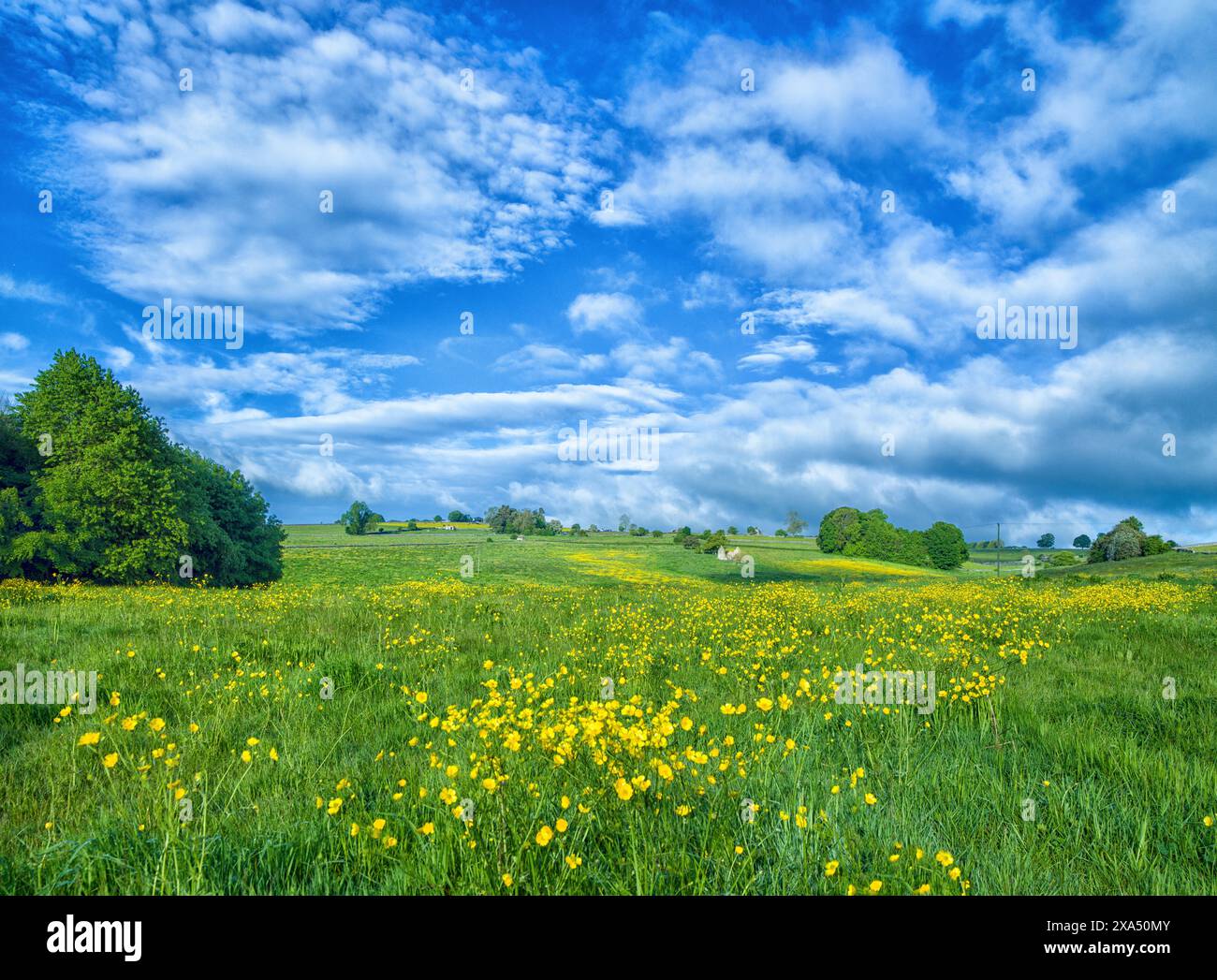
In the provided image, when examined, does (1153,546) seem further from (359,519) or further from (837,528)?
(359,519)

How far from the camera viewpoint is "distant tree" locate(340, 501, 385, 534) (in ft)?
302

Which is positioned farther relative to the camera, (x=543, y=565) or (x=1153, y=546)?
(x=1153, y=546)

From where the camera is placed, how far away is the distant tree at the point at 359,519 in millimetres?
92062

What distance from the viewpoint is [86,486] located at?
28188 millimetres

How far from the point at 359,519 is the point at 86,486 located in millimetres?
65857

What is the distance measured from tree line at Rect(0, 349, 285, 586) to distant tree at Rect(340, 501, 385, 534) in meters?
62.2

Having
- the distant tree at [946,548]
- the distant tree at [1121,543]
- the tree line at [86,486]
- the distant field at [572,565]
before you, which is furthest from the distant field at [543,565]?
the distant tree at [946,548]

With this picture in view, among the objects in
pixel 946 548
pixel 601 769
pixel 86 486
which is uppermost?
pixel 86 486

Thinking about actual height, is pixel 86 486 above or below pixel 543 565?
above

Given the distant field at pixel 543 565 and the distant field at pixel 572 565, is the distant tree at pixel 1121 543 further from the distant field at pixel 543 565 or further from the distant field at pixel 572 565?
the distant field at pixel 543 565

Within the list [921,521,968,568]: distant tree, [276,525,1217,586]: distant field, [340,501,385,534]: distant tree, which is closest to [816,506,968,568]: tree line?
[921,521,968,568]: distant tree

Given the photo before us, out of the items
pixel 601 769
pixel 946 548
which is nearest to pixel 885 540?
pixel 946 548
